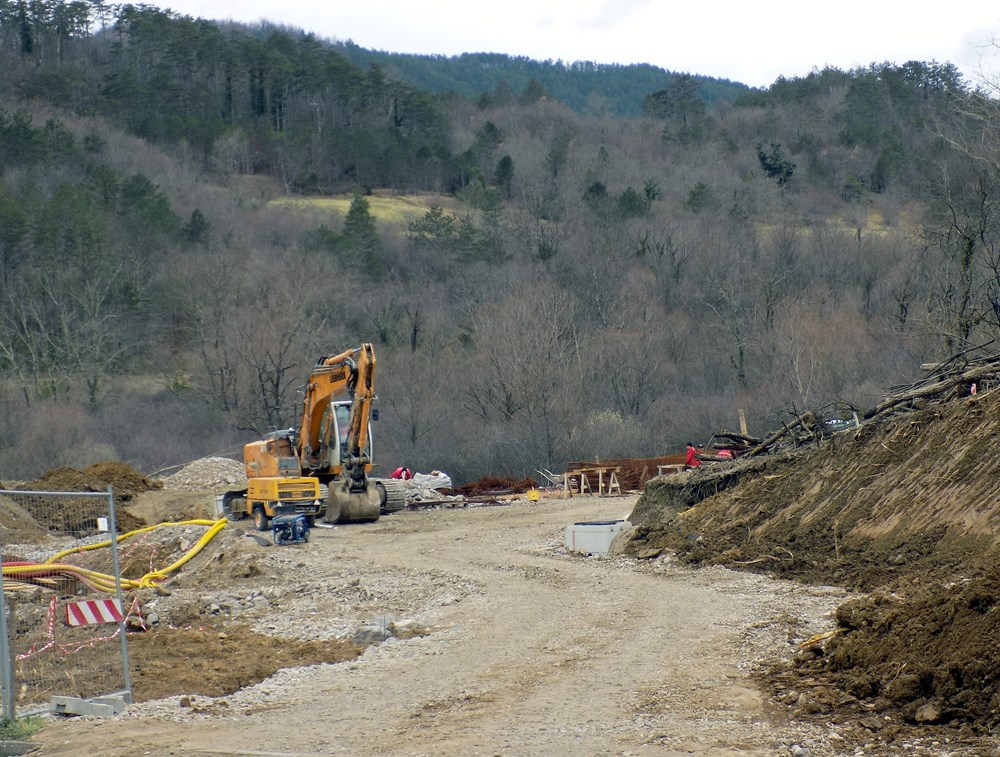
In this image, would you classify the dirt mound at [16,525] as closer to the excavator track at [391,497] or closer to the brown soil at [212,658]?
the excavator track at [391,497]

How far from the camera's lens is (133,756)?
833 cm

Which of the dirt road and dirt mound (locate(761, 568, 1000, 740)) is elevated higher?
dirt mound (locate(761, 568, 1000, 740))

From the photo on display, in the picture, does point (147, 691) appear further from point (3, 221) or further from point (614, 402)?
point (3, 221)

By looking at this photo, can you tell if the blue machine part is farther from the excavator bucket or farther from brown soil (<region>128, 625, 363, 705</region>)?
brown soil (<region>128, 625, 363, 705</region>)

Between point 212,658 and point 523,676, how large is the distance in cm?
367

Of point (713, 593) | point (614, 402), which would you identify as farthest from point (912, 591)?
point (614, 402)

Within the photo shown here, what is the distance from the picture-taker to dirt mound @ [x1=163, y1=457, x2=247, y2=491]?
3572cm

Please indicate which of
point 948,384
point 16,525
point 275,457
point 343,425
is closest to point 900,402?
point 948,384

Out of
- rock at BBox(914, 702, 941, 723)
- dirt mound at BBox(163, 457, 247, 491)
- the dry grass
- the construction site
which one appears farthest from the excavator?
the dry grass

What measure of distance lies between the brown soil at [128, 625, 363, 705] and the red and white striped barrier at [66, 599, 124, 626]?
1006 millimetres

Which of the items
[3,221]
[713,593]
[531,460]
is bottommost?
[531,460]

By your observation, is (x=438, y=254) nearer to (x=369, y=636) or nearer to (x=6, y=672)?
(x=369, y=636)

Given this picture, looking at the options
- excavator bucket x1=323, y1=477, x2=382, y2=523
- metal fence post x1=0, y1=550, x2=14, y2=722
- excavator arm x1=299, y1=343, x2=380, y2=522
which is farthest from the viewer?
excavator bucket x1=323, y1=477, x2=382, y2=523

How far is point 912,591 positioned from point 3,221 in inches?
2300
